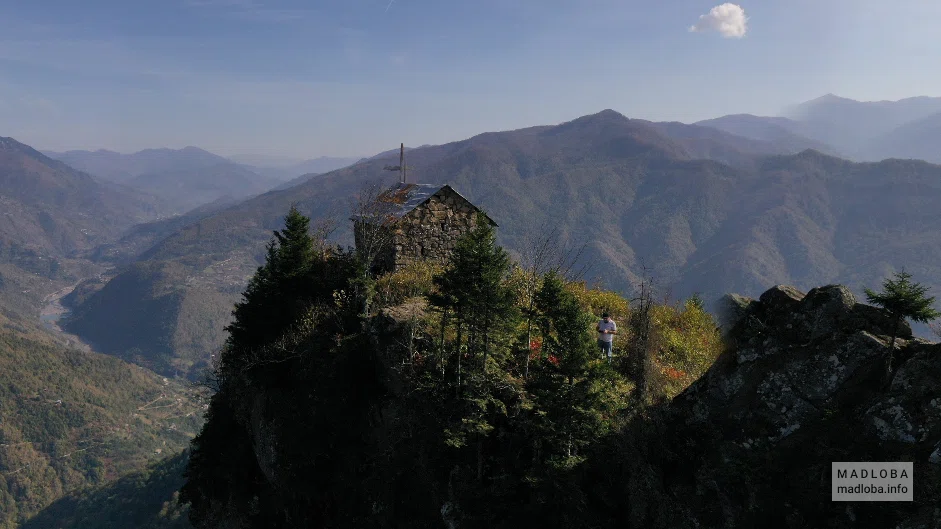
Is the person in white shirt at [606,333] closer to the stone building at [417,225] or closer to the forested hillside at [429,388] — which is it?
the forested hillside at [429,388]

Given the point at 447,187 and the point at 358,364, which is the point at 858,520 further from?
the point at 447,187

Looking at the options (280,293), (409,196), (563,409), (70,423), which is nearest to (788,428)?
(563,409)

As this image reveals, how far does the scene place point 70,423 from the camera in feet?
509

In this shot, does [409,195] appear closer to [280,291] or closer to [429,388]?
[280,291]

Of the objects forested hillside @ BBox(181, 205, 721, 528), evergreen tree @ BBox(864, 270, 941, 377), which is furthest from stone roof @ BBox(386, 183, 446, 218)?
evergreen tree @ BBox(864, 270, 941, 377)

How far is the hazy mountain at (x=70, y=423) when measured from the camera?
132 m

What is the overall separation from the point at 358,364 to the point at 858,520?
1053cm

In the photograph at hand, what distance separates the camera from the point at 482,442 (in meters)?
9.35

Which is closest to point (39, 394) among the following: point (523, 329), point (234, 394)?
point (234, 394)

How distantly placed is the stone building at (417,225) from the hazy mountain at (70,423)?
15043cm

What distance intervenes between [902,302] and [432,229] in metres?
13.7

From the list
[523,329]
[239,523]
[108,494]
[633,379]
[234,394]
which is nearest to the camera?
[633,379]

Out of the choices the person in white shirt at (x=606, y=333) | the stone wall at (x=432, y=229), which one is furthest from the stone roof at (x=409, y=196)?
the person in white shirt at (x=606, y=333)

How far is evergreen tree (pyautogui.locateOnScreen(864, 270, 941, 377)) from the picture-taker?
243 inches
